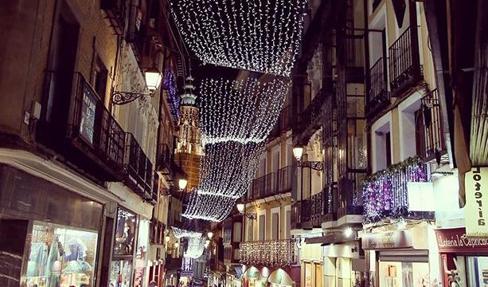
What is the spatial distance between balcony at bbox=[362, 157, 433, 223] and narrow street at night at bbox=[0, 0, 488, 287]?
0.05 meters

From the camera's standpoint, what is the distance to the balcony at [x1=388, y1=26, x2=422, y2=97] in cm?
1090

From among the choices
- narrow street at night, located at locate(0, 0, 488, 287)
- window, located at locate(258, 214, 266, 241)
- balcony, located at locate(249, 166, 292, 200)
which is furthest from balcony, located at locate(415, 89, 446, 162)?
window, located at locate(258, 214, 266, 241)

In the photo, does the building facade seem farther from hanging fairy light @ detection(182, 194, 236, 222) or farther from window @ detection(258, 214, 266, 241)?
hanging fairy light @ detection(182, 194, 236, 222)

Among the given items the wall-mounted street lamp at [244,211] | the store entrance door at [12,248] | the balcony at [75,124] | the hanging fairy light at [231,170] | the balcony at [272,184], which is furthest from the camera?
the hanging fairy light at [231,170]

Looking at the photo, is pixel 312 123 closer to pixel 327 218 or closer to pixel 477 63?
pixel 327 218

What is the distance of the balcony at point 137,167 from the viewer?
499 inches

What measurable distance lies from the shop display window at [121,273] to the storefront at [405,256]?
675cm

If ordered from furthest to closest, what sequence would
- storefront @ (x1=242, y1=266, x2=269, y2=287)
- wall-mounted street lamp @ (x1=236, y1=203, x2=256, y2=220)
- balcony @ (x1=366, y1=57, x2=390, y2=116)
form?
wall-mounted street lamp @ (x1=236, y1=203, x2=256, y2=220) < storefront @ (x1=242, y1=266, x2=269, y2=287) < balcony @ (x1=366, y1=57, x2=390, y2=116)

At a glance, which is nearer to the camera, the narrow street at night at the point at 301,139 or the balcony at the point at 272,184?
the narrow street at night at the point at 301,139

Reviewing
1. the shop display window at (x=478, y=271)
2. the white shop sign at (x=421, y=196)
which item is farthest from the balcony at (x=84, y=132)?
the shop display window at (x=478, y=271)

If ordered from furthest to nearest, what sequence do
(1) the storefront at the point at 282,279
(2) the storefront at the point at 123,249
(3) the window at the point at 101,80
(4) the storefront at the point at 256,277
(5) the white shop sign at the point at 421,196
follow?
(4) the storefront at the point at 256,277 → (1) the storefront at the point at 282,279 → (2) the storefront at the point at 123,249 → (3) the window at the point at 101,80 → (5) the white shop sign at the point at 421,196

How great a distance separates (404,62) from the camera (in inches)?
460

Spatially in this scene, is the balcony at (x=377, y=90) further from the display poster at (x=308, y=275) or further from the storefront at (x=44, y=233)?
the display poster at (x=308, y=275)

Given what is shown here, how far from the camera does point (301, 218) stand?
2042cm
